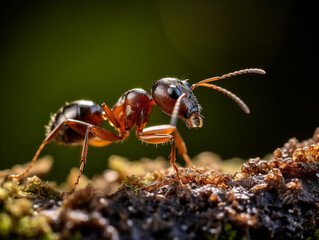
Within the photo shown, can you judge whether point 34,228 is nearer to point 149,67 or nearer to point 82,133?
point 82,133

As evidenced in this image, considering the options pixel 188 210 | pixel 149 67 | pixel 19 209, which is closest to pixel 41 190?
pixel 19 209

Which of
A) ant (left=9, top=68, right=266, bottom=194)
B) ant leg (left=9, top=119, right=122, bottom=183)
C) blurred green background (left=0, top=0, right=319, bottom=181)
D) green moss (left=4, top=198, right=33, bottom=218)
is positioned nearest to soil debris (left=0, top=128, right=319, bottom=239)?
green moss (left=4, top=198, right=33, bottom=218)

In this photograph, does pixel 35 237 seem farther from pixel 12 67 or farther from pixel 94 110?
pixel 12 67

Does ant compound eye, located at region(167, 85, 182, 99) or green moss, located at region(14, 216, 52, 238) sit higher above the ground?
ant compound eye, located at region(167, 85, 182, 99)

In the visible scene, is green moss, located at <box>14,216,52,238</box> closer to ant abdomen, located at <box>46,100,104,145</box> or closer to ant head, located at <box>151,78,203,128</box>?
ant head, located at <box>151,78,203,128</box>

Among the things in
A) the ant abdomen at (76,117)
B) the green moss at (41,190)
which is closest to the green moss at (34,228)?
the green moss at (41,190)

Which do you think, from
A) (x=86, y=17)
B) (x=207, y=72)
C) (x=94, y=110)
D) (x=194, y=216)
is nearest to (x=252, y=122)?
(x=207, y=72)
